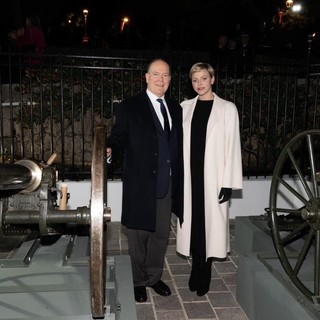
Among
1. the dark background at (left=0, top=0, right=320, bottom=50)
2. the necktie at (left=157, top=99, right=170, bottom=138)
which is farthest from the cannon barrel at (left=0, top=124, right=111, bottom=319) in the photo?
the dark background at (left=0, top=0, right=320, bottom=50)

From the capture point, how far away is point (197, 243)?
405 centimetres

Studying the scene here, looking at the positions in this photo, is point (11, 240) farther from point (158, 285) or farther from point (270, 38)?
point (270, 38)

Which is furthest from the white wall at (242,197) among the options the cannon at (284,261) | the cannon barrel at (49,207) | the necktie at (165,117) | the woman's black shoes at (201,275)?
the cannon barrel at (49,207)

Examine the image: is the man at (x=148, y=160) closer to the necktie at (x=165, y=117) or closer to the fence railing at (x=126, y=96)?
the necktie at (x=165, y=117)

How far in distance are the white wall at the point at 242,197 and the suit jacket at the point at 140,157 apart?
9.47 ft

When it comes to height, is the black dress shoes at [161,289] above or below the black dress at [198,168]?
below

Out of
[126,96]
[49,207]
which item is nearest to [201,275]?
[49,207]

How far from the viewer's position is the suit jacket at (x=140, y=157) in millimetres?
3771

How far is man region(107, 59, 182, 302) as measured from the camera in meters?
3.77

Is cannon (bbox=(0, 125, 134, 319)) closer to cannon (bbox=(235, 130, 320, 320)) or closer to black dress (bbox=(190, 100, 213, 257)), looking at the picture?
black dress (bbox=(190, 100, 213, 257))

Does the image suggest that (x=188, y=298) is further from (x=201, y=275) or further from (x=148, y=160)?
(x=148, y=160)

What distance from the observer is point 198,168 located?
3.93 metres

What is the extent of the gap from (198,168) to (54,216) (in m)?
1.63

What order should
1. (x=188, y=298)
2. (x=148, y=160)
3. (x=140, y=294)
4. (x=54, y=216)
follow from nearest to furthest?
(x=54, y=216) → (x=148, y=160) → (x=140, y=294) → (x=188, y=298)
